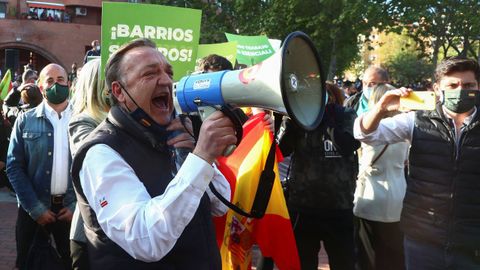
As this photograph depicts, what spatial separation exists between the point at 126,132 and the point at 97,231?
0.35m

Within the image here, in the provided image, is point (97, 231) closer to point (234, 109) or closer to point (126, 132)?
point (126, 132)

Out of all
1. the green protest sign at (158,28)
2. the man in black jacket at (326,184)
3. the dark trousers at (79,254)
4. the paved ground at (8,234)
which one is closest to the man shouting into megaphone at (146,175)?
the dark trousers at (79,254)

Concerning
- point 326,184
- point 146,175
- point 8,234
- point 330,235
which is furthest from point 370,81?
point 8,234

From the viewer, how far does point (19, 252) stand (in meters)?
3.62

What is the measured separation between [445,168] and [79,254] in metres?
2.08

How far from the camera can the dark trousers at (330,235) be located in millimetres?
3678

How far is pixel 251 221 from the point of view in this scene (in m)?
3.31

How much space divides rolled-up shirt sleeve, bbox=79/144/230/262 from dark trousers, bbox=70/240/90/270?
4.59ft

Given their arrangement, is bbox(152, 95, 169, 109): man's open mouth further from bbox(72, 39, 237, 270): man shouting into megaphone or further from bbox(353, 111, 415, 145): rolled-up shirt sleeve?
bbox(353, 111, 415, 145): rolled-up shirt sleeve

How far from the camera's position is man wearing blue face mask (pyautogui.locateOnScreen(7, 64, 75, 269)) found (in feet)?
11.6

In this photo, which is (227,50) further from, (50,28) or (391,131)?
→ (50,28)

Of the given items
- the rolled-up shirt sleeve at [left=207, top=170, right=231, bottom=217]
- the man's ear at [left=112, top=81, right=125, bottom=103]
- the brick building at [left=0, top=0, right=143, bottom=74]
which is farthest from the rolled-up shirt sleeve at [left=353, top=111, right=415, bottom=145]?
the brick building at [left=0, top=0, right=143, bottom=74]

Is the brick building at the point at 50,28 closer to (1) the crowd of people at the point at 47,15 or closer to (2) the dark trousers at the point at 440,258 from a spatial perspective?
(1) the crowd of people at the point at 47,15

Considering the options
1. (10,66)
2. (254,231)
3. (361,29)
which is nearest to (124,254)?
(254,231)
